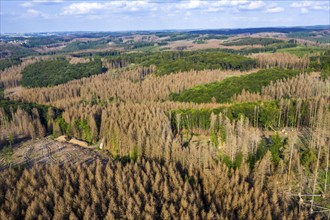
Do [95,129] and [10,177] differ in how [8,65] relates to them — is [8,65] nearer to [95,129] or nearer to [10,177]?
[95,129]

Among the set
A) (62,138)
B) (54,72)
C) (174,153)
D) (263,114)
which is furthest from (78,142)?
(54,72)

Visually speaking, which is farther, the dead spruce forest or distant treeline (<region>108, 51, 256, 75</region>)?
distant treeline (<region>108, 51, 256, 75</region>)

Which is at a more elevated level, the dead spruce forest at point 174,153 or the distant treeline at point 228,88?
the distant treeline at point 228,88

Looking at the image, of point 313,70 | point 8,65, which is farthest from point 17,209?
point 8,65

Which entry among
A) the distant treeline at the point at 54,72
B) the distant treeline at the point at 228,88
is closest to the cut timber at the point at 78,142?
the distant treeline at the point at 228,88

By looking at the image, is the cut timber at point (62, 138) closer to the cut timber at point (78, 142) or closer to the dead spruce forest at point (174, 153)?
the dead spruce forest at point (174, 153)

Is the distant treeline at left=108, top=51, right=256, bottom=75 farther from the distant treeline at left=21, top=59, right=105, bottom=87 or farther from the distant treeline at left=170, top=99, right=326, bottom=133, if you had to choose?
the distant treeline at left=170, top=99, right=326, bottom=133

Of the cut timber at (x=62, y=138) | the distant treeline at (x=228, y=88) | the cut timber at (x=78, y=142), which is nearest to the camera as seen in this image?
the cut timber at (x=78, y=142)

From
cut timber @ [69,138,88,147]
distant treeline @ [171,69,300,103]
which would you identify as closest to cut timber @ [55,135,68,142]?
cut timber @ [69,138,88,147]

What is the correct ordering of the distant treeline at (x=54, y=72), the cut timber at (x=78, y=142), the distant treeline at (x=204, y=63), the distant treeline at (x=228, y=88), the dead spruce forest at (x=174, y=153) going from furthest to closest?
the distant treeline at (x=54, y=72)
the distant treeline at (x=204, y=63)
the distant treeline at (x=228, y=88)
the cut timber at (x=78, y=142)
the dead spruce forest at (x=174, y=153)

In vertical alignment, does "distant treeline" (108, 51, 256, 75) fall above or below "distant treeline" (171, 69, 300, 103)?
above

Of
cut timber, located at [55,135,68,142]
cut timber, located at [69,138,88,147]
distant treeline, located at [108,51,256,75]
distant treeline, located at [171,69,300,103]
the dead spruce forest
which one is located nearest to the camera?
the dead spruce forest
